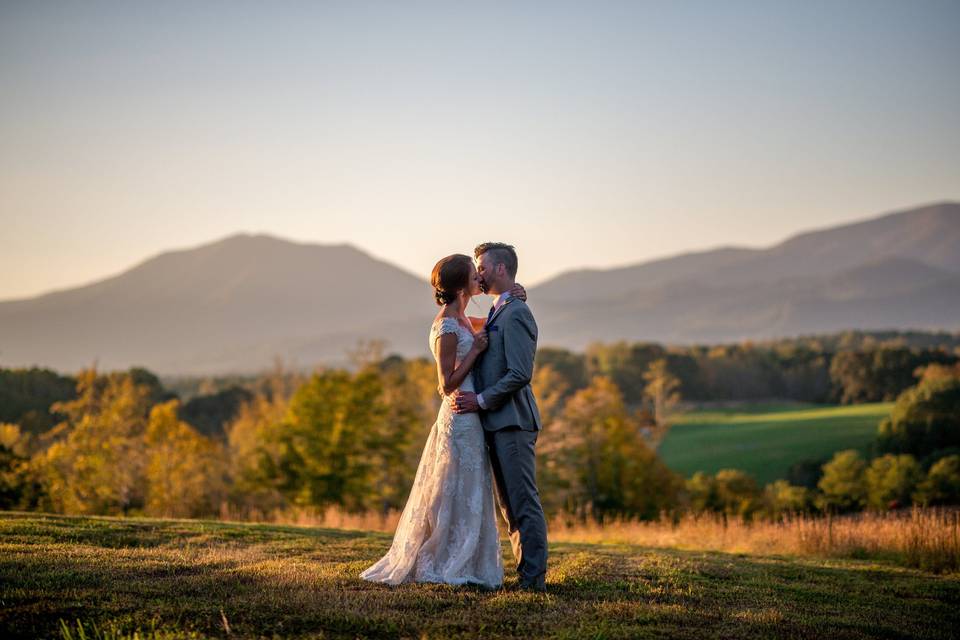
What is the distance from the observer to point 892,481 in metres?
41.8

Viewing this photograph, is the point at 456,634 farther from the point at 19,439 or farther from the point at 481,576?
the point at 19,439

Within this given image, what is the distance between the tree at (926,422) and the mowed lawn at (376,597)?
51.3m

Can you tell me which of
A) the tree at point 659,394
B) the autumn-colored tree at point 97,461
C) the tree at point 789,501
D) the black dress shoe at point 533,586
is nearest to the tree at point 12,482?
the autumn-colored tree at point 97,461

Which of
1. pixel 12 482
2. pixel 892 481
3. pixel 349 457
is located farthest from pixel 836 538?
pixel 349 457

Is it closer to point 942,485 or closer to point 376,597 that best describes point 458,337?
point 376,597

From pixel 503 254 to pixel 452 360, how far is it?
1.22 m

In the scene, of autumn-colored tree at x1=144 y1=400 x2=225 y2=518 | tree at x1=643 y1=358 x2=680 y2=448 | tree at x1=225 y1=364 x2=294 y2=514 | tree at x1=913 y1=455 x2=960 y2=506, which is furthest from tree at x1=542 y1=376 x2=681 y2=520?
autumn-colored tree at x1=144 y1=400 x2=225 y2=518

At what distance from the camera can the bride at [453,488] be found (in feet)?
25.0


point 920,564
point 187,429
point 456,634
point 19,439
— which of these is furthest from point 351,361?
point 456,634

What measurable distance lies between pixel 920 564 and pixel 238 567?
9.66 meters

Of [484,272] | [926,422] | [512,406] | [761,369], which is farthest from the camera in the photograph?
[761,369]

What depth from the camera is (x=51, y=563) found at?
24.4 ft

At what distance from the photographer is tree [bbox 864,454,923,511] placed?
4153 centimetres

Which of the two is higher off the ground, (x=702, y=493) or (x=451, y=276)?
(x=451, y=276)
